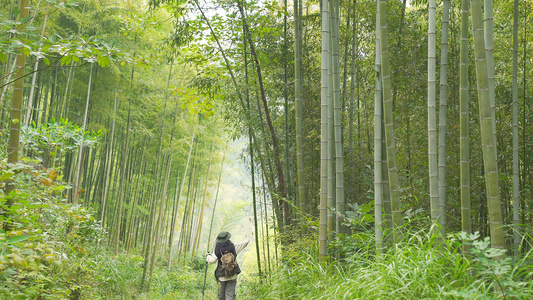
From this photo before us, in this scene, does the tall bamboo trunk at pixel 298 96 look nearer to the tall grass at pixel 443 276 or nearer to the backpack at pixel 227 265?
the backpack at pixel 227 265

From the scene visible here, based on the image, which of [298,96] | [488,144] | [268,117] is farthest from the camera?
[268,117]

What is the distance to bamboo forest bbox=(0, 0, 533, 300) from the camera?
1749 millimetres

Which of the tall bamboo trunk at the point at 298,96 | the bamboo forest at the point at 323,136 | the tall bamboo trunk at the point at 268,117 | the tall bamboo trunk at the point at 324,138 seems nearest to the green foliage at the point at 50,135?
the bamboo forest at the point at 323,136

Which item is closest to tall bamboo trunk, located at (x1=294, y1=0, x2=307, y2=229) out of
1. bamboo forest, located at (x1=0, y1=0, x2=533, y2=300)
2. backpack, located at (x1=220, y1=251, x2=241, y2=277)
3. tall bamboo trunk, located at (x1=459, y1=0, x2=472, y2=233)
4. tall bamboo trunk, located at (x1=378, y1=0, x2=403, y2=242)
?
bamboo forest, located at (x1=0, y1=0, x2=533, y2=300)

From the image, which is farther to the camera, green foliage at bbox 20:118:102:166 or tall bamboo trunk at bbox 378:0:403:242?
green foliage at bbox 20:118:102:166

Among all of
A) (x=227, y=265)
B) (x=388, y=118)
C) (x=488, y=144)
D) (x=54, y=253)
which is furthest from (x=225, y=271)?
(x=488, y=144)

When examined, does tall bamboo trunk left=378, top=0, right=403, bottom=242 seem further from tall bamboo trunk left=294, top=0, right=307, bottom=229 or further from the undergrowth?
the undergrowth

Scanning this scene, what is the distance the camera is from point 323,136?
105 inches

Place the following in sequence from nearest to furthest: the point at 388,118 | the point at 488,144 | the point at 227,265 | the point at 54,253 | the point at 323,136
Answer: the point at 488,144 < the point at 54,253 < the point at 388,118 < the point at 323,136 < the point at 227,265

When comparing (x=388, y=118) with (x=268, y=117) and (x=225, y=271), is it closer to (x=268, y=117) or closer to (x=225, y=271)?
(x=225, y=271)

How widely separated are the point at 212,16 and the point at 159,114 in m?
2.95

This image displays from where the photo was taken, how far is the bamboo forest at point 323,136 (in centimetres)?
175

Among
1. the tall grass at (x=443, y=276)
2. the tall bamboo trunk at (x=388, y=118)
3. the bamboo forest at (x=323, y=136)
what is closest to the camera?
the tall grass at (x=443, y=276)

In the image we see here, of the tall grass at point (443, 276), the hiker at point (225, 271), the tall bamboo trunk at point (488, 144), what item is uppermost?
the tall bamboo trunk at point (488, 144)
